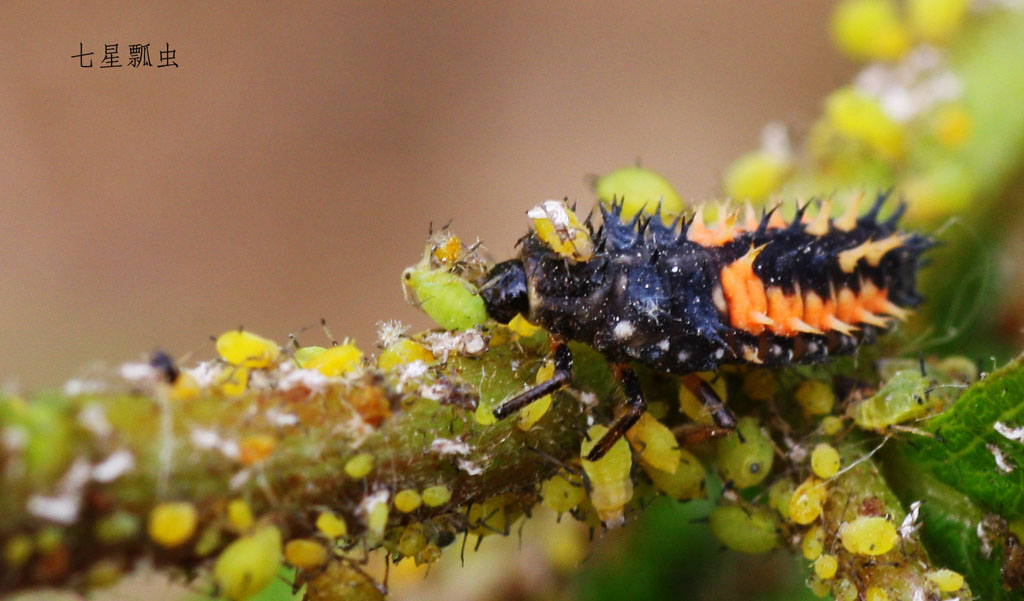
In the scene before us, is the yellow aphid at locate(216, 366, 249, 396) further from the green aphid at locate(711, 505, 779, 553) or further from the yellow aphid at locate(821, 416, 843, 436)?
the yellow aphid at locate(821, 416, 843, 436)

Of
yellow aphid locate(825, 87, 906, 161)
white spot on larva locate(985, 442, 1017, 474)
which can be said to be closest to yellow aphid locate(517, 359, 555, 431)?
white spot on larva locate(985, 442, 1017, 474)

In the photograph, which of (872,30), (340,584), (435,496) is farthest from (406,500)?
(872,30)

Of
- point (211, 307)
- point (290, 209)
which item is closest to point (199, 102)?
point (290, 209)

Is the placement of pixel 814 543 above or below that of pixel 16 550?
below

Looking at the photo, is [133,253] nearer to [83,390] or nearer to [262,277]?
[262,277]

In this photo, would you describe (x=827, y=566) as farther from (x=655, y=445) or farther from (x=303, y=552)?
(x=303, y=552)

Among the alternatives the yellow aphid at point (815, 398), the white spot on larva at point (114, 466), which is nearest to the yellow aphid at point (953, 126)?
the yellow aphid at point (815, 398)
